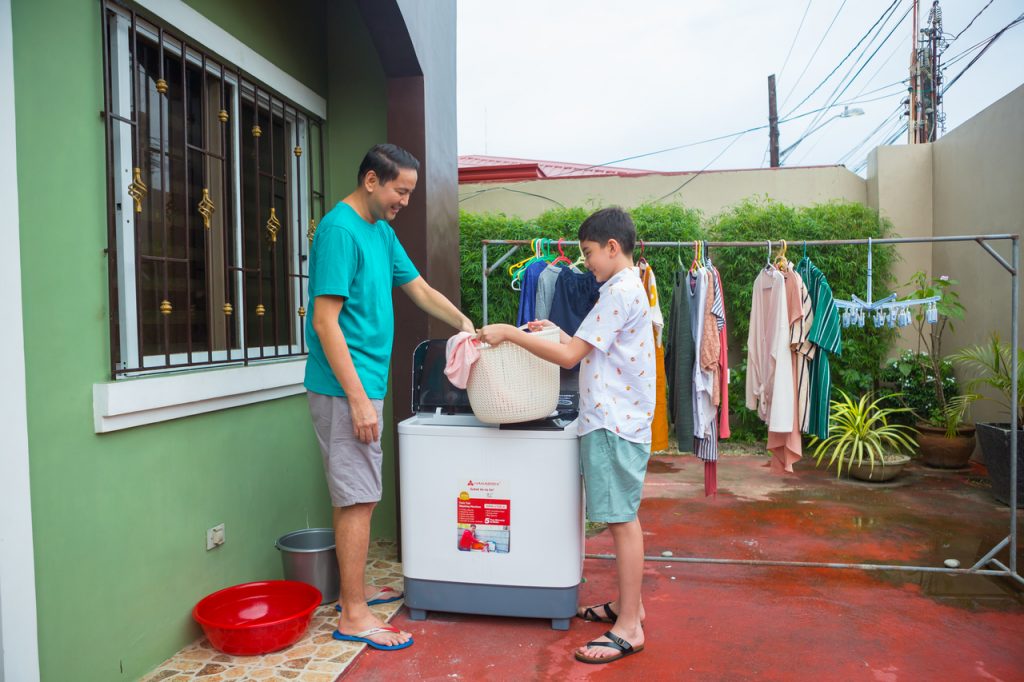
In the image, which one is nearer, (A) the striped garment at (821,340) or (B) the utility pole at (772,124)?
(A) the striped garment at (821,340)

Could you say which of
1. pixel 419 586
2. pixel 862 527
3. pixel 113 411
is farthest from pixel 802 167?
pixel 113 411

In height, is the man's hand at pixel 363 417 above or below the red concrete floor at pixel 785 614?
above

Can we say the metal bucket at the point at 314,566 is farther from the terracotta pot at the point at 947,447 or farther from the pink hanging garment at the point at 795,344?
the terracotta pot at the point at 947,447

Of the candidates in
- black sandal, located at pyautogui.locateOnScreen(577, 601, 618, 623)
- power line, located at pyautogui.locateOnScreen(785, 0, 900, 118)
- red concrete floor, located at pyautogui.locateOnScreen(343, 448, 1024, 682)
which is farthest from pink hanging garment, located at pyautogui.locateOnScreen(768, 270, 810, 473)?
power line, located at pyautogui.locateOnScreen(785, 0, 900, 118)

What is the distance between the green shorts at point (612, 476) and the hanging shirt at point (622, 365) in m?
0.04

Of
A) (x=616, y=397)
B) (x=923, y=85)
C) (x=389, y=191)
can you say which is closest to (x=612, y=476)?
(x=616, y=397)

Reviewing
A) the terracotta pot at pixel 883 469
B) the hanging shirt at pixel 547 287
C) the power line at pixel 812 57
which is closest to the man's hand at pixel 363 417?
the hanging shirt at pixel 547 287

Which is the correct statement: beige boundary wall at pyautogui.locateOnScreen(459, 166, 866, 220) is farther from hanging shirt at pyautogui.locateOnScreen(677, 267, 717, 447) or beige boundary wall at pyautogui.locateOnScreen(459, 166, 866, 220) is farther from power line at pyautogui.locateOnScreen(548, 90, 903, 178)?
hanging shirt at pyautogui.locateOnScreen(677, 267, 717, 447)

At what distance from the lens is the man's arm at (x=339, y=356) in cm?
235

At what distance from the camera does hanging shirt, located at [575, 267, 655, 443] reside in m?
2.41

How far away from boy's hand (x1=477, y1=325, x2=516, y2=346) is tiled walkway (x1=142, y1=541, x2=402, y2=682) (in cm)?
121

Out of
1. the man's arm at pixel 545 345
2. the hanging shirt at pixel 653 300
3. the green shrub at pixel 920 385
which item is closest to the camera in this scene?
the man's arm at pixel 545 345

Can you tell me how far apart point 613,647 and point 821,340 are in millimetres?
1700

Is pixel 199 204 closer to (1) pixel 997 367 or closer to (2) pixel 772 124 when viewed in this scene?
(1) pixel 997 367
